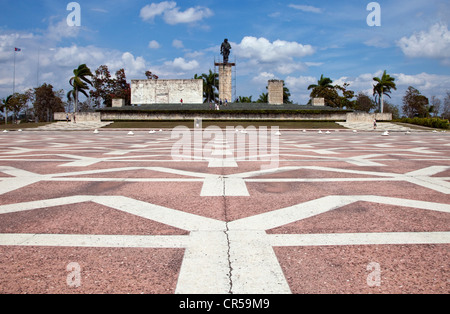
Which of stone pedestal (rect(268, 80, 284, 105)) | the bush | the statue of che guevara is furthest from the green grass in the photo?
the statue of che guevara

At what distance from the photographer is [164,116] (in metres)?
44.8

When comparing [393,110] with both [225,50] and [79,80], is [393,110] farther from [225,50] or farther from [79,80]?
[79,80]

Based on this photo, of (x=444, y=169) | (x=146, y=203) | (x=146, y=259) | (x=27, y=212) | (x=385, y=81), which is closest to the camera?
(x=146, y=259)

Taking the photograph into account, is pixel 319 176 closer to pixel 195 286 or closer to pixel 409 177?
pixel 409 177

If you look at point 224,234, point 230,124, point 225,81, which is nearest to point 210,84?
point 225,81

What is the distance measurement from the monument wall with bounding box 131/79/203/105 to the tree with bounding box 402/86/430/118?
4645 centimetres

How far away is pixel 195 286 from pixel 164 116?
43.8 meters

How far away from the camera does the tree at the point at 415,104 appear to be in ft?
229

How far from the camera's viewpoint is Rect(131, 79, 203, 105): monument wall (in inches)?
2084

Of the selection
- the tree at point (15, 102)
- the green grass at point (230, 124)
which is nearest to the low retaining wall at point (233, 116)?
the green grass at point (230, 124)

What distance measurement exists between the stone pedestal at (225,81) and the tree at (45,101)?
3219 centimetres

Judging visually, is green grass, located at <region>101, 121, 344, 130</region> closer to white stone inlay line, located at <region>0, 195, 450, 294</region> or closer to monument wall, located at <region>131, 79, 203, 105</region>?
monument wall, located at <region>131, 79, 203, 105</region>

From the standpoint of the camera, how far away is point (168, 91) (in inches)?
2094
